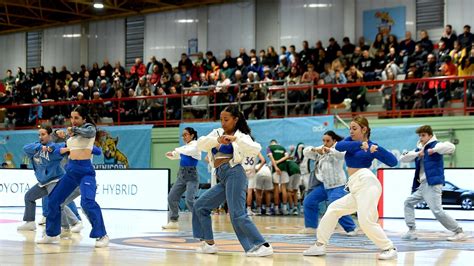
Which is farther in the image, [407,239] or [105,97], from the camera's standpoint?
[105,97]

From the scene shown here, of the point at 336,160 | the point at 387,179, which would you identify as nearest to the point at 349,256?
the point at 336,160

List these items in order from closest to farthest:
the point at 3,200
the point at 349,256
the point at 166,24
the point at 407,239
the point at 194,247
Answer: the point at 349,256, the point at 194,247, the point at 407,239, the point at 3,200, the point at 166,24

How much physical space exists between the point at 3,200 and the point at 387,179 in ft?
38.9

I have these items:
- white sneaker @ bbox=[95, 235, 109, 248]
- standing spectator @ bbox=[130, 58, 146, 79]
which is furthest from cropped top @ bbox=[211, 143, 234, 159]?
standing spectator @ bbox=[130, 58, 146, 79]

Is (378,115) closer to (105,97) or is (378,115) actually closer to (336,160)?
(336,160)

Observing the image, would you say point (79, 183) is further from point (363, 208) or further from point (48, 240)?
point (363, 208)

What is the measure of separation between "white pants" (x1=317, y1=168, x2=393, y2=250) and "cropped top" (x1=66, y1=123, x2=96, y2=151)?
12.1 feet

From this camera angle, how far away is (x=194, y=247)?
36.2ft

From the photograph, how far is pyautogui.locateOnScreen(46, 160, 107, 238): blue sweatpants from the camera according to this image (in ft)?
36.0

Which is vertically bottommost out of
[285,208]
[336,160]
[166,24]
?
[285,208]

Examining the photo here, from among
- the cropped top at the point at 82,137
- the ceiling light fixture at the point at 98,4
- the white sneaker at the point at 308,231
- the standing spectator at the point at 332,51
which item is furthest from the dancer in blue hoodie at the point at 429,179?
the ceiling light fixture at the point at 98,4

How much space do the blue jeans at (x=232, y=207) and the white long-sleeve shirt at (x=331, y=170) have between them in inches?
165

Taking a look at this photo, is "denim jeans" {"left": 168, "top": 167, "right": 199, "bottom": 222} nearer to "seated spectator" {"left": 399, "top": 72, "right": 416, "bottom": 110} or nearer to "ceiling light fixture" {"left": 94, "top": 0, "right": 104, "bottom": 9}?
"seated spectator" {"left": 399, "top": 72, "right": 416, "bottom": 110}

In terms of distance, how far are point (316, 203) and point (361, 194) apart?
455 cm
